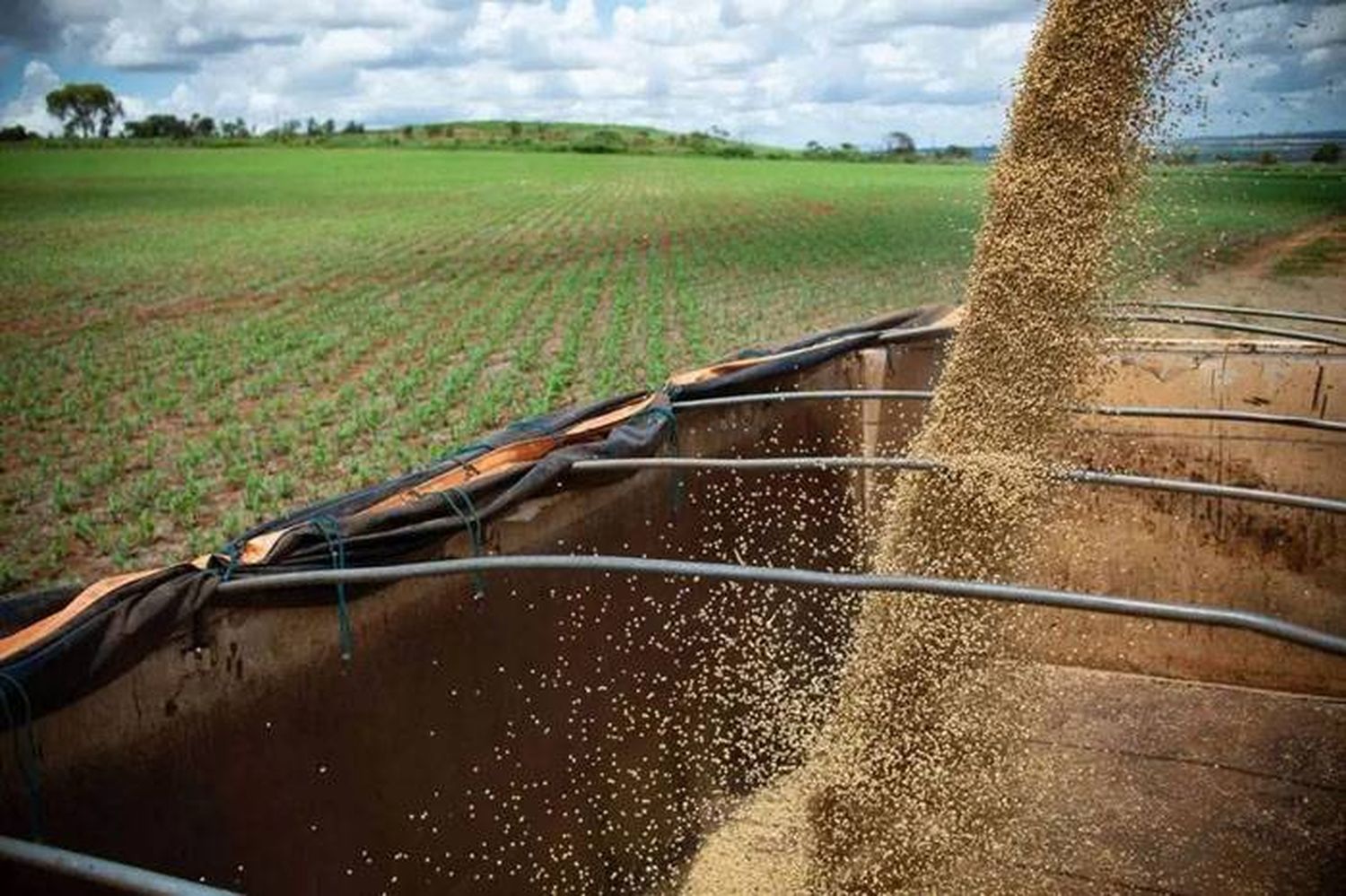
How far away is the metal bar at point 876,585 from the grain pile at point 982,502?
113cm

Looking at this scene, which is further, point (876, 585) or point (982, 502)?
point (982, 502)

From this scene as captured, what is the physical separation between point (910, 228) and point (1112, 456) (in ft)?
74.2

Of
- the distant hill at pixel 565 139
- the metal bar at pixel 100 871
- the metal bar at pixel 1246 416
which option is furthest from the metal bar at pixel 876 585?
the distant hill at pixel 565 139

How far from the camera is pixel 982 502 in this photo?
3.57 meters

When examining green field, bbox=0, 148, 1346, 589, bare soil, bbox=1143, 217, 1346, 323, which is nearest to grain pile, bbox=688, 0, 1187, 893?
green field, bbox=0, 148, 1346, 589

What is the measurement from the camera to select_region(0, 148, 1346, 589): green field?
6848 millimetres

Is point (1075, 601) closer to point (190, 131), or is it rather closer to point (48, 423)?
point (48, 423)

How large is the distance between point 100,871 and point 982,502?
282 centimetres

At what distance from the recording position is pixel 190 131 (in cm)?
7181

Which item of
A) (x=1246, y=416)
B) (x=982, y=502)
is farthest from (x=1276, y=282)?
(x=982, y=502)

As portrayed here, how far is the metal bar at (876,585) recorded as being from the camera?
1.89 meters

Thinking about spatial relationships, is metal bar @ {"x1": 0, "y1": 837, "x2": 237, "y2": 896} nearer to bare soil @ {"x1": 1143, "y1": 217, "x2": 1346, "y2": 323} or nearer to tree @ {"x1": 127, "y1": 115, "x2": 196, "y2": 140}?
bare soil @ {"x1": 1143, "y1": 217, "x2": 1346, "y2": 323}

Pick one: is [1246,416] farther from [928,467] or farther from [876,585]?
[876,585]

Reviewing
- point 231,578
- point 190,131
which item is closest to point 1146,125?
point 231,578
